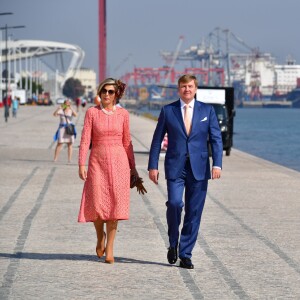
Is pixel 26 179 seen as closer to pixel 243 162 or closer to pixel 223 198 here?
pixel 223 198

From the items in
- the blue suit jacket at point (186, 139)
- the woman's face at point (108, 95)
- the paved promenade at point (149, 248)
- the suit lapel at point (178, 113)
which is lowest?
the paved promenade at point (149, 248)

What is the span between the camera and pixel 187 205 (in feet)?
33.4

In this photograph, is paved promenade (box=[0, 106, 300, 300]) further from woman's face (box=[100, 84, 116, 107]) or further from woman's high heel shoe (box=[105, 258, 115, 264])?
woman's face (box=[100, 84, 116, 107])

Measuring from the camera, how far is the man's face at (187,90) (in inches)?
393

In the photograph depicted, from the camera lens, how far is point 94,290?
8922mm

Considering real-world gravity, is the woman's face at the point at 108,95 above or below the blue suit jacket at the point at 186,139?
above

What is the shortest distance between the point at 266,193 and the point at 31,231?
260 inches

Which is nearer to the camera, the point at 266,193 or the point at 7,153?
the point at 266,193

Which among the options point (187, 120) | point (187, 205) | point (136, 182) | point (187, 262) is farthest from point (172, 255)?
point (187, 120)

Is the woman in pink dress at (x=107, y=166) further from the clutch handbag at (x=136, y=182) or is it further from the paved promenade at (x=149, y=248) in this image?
the paved promenade at (x=149, y=248)

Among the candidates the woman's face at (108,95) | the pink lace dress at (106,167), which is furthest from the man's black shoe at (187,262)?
the woman's face at (108,95)

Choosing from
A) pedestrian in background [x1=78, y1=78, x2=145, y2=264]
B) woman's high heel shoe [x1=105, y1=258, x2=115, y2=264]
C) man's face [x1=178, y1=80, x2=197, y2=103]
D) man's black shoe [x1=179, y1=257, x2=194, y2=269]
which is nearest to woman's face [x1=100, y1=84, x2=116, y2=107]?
pedestrian in background [x1=78, y1=78, x2=145, y2=264]

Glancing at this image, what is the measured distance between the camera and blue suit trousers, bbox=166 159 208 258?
1011 centimetres

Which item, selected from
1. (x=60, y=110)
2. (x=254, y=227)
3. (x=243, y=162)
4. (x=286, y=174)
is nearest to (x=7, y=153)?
(x=60, y=110)
